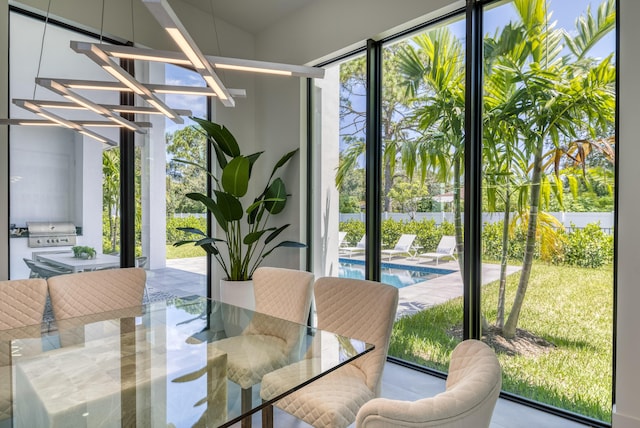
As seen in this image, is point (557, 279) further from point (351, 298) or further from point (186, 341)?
point (186, 341)

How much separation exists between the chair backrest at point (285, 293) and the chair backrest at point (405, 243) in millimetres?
1109

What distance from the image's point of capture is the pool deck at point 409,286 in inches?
111

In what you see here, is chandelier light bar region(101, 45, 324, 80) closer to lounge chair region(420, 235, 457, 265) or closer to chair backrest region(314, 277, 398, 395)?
chair backrest region(314, 277, 398, 395)

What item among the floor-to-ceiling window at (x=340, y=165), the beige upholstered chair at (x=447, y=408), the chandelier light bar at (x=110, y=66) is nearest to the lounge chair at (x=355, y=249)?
the floor-to-ceiling window at (x=340, y=165)

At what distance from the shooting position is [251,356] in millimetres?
1624

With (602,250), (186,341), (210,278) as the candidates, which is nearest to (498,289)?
(602,250)

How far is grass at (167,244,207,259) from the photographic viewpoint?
12.4 feet

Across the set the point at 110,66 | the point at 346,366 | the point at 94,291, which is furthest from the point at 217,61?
the point at 94,291

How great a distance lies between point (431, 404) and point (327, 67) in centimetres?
357

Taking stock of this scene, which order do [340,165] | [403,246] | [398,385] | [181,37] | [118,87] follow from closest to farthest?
[181,37] < [118,87] < [398,385] < [403,246] < [340,165]

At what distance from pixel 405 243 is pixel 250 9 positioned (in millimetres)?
2740

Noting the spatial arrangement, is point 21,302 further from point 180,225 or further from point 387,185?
point 387,185

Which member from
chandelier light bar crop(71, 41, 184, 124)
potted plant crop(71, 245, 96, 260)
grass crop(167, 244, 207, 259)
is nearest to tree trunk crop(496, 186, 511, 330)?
chandelier light bar crop(71, 41, 184, 124)

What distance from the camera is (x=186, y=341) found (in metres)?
1.79
